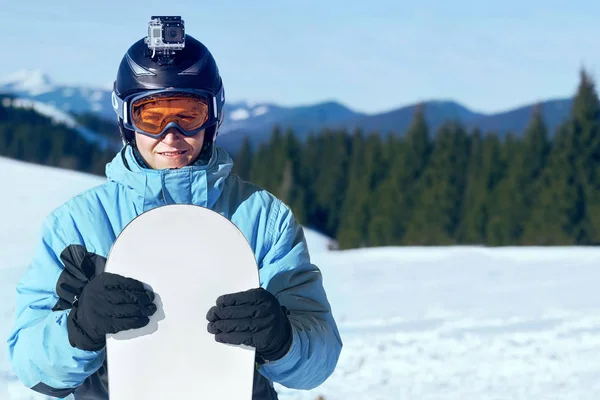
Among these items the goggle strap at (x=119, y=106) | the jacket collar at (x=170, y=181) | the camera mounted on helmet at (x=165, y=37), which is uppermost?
the camera mounted on helmet at (x=165, y=37)

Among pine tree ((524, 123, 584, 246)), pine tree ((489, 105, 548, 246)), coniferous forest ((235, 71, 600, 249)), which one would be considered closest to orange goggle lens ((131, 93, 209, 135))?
coniferous forest ((235, 71, 600, 249))

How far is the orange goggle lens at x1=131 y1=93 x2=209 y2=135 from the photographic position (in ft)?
6.48

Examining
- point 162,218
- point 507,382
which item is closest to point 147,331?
point 162,218

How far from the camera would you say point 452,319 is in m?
11.1

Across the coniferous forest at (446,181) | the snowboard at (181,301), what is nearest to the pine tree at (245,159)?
the coniferous forest at (446,181)

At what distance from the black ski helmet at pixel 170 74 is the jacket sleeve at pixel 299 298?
1.05 ft

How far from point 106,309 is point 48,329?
0.68 ft

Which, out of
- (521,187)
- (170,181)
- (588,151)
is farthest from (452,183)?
(170,181)

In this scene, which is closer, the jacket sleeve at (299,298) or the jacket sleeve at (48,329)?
the jacket sleeve at (48,329)

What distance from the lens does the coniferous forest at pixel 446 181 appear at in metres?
31.6

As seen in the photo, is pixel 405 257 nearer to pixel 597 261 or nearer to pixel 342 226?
pixel 597 261

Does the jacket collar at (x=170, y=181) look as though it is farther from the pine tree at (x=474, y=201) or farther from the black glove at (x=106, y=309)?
the pine tree at (x=474, y=201)

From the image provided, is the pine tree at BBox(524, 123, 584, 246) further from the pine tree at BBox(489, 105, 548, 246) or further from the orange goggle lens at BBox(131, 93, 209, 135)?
the orange goggle lens at BBox(131, 93, 209, 135)

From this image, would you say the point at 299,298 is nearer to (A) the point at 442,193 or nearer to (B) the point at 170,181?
(B) the point at 170,181
